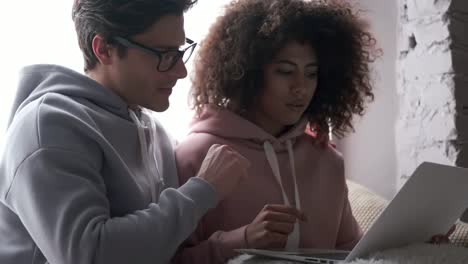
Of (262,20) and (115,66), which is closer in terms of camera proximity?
(115,66)

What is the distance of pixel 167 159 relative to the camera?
122 centimetres

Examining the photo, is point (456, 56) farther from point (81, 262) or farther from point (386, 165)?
point (81, 262)

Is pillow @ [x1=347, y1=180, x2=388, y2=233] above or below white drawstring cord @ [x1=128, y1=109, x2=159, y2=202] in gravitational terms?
below

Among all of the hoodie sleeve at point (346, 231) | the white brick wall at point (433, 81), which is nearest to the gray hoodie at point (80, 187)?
the hoodie sleeve at point (346, 231)

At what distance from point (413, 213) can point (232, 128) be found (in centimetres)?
41

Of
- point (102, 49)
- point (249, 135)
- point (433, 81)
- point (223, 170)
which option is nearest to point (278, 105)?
point (249, 135)

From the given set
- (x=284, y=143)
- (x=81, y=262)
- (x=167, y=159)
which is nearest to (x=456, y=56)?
(x=284, y=143)

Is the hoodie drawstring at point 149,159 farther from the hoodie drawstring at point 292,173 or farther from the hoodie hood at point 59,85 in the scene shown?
the hoodie drawstring at point 292,173

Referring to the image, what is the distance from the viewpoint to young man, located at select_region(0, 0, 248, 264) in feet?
2.87

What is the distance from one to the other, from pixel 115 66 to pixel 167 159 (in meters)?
0.25

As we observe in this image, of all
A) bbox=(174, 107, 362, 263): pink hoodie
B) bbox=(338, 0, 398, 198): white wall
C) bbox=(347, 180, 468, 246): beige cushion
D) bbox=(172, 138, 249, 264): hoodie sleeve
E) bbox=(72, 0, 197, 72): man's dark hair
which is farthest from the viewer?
bbox=(338, 0, 398, 198): white wall

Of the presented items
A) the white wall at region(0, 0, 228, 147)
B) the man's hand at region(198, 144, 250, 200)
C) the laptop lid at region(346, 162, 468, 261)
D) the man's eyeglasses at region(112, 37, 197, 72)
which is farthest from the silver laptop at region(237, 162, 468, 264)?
the white wall at region(0, 0, 228, 147)

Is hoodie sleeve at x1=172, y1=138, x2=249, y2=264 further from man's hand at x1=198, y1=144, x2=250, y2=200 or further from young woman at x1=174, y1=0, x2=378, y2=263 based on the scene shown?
man's hand at x1=198, y1=144, x2=250, y2=200

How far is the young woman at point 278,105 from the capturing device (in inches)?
49.1
